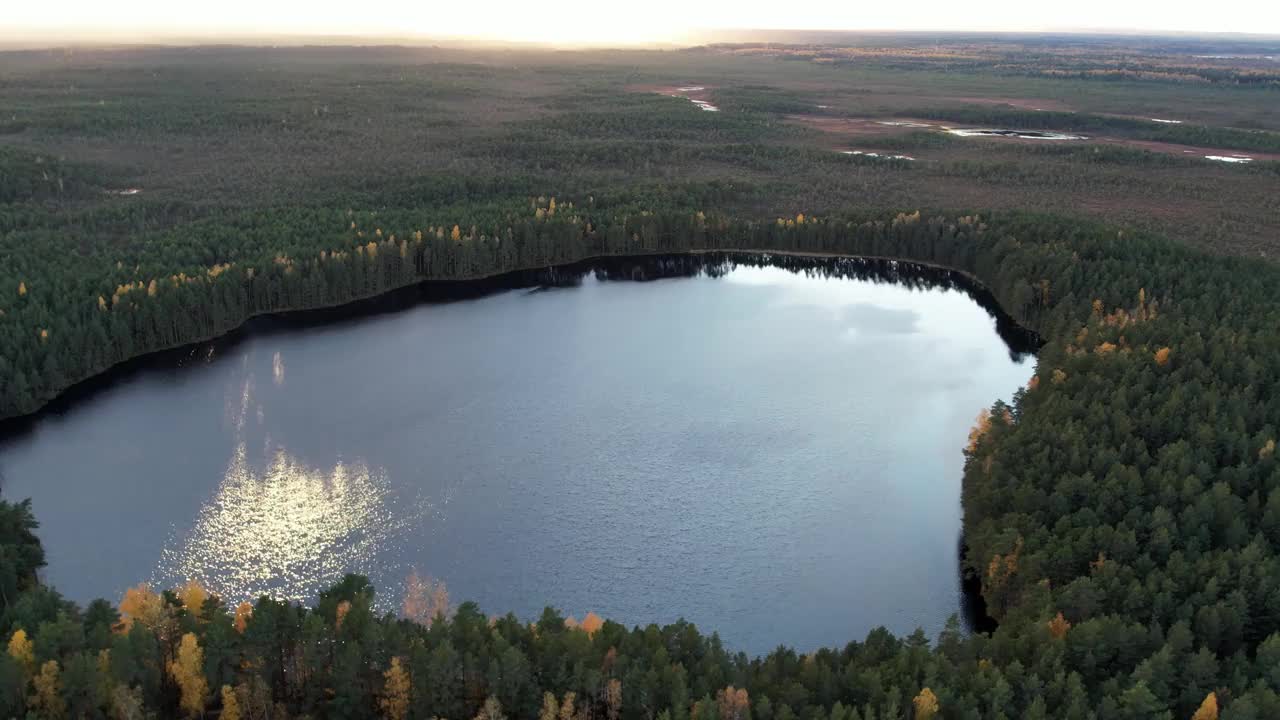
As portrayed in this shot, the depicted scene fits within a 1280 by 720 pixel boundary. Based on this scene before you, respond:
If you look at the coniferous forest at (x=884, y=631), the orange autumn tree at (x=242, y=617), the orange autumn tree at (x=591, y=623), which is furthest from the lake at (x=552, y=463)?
the orange autumn tree at (x=242, y=617)

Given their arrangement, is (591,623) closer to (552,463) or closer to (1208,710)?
(552,463)

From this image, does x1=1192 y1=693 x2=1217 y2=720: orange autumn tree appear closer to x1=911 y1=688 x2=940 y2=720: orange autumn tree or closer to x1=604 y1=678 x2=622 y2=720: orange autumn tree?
x1=911 y1=688 x2=940 y2=720: orange autumn tree

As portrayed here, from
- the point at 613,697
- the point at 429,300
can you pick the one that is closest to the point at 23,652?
the point at 613,697

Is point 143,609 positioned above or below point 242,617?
above

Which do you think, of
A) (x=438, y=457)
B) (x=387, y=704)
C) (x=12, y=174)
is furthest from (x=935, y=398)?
(x=12, y=174)

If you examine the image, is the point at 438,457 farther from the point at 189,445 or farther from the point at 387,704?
the point at 387,704
